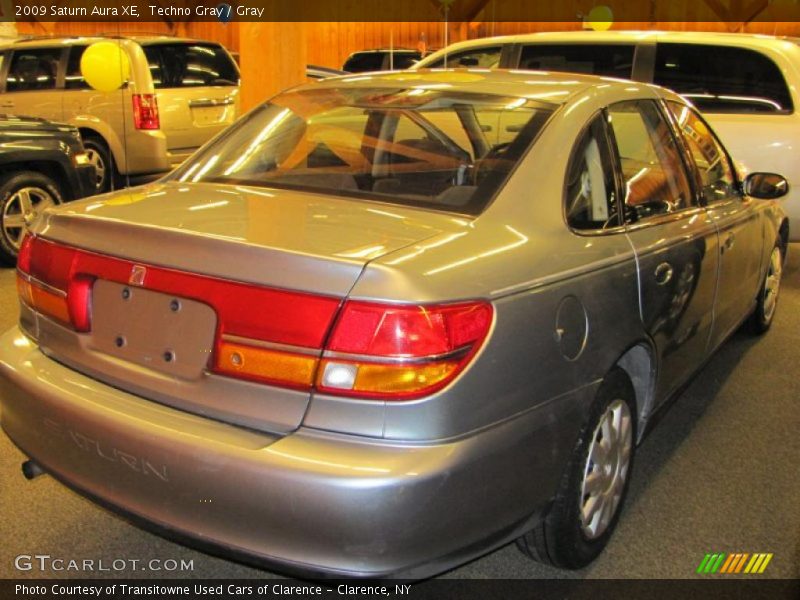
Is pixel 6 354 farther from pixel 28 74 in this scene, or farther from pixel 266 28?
pixel 28 74

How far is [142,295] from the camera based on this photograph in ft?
6.65

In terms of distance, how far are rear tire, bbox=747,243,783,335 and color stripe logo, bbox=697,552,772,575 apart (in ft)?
7.61

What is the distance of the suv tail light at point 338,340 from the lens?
179 cm

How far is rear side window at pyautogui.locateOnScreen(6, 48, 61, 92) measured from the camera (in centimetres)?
884

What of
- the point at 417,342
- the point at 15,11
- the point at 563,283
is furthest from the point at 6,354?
the point at 15,11

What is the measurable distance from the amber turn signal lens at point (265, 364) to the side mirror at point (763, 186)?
2.74 m

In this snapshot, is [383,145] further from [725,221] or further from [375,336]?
[725,221]

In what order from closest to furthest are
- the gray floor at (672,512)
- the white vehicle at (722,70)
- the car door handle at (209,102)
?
the gray floor at (672,512), the white vehicle at (722,70), the car door handle at (209,102)

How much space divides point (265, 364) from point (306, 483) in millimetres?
285

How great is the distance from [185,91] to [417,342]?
7.99 metres

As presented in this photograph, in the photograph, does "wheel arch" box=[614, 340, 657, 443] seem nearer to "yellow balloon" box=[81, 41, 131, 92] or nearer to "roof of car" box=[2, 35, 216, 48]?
"yellow balloon" box=[81, 41, 131, 92]

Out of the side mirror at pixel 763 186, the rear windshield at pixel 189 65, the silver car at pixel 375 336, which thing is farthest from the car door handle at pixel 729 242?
the rear windshield at pixel 189 65

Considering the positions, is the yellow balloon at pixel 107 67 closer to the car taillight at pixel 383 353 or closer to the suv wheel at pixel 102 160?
the suv wheel at pixel 102 160

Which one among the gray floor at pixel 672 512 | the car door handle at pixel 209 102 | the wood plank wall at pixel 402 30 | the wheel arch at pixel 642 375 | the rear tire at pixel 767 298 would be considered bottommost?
the gray floor at pixel 672 512
